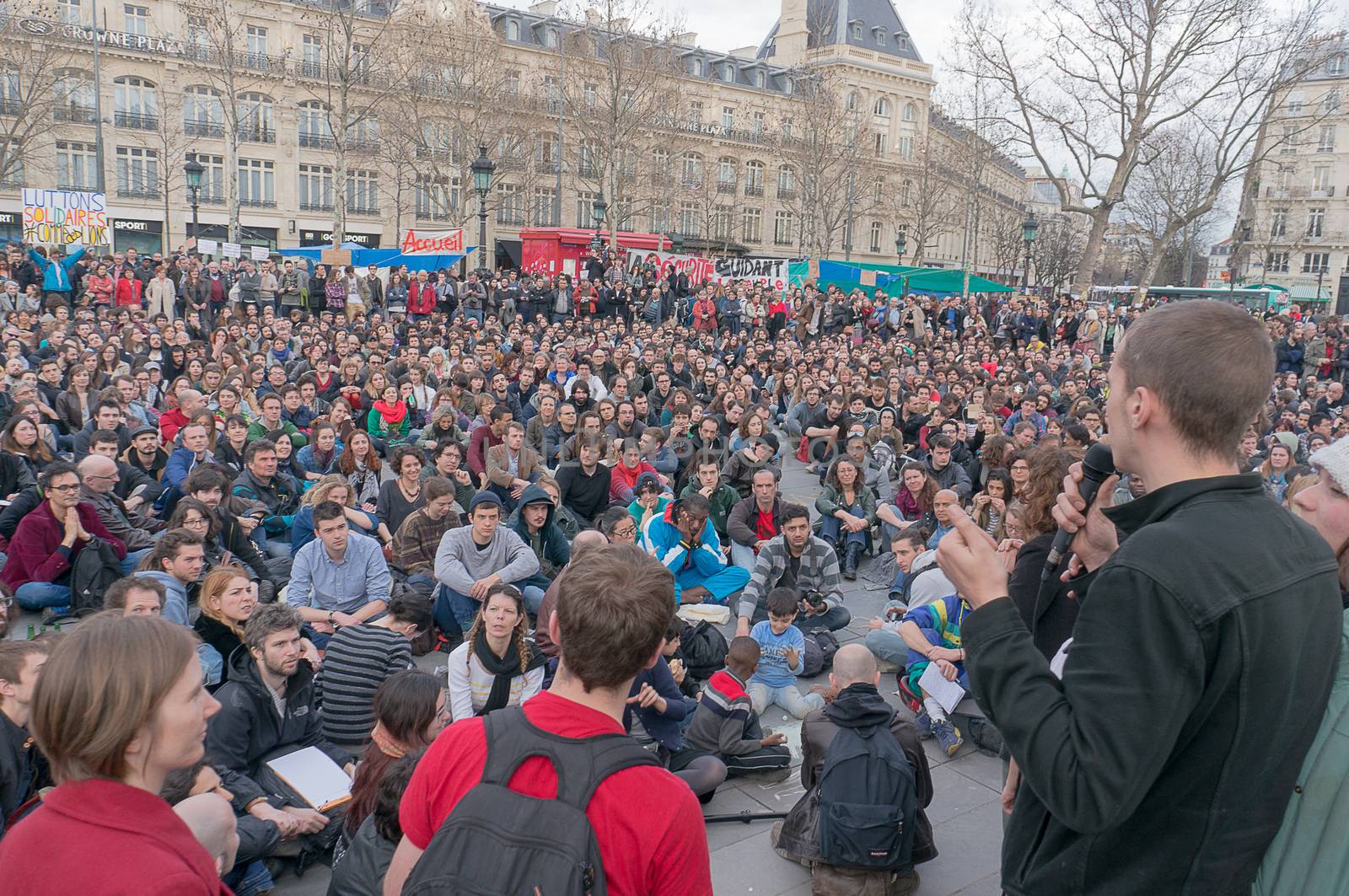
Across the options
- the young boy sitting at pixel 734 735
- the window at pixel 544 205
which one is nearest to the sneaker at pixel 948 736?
the young boy sitting at pixel 734 735

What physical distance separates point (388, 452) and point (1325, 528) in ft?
35.2

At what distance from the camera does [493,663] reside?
15.8ft

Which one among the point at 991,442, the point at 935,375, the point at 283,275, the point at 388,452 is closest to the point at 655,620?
the point at 991,442

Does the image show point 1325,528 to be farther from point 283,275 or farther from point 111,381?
point 283,275

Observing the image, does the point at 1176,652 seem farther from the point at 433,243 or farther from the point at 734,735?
the point at 433,243

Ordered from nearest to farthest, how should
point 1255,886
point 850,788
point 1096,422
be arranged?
point 1255,886 < point 850,788 < point 1096,422

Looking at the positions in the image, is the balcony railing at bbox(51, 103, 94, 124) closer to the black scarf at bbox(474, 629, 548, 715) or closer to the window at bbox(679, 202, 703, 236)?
the window at bbox(679, 202, 703, 236)

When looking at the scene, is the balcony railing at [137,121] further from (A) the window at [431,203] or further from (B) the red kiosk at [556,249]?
(B) the red kiosk at [556,249]

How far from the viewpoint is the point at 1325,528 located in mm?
2094

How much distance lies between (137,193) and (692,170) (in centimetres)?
2886

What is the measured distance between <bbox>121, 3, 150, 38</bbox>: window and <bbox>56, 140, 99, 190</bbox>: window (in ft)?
17.5

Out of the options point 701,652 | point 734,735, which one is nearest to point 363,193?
point 701,652

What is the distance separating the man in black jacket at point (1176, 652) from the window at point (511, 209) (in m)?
49.5

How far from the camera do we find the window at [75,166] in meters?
39.4
